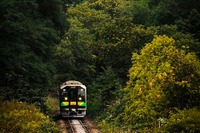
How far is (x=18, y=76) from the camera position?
3173cm

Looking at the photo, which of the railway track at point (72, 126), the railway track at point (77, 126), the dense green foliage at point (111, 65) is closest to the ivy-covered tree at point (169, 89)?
the dense green foliage at point (111, 65)

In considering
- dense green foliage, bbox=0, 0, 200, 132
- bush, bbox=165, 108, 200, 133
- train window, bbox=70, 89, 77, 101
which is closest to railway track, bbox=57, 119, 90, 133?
dense green foliage, bbox=0, 0, 200, 132

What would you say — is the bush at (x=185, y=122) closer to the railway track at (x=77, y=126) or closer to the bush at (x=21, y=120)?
the bush at (x=21, y=120)

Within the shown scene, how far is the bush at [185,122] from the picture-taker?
20.4 meters

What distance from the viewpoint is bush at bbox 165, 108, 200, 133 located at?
20.4m

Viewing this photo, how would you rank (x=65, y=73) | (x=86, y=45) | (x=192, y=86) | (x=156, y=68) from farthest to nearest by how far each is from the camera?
(x=86, y=45) < (x=65, y=73) < (x=156, y=68) < (x=192, y=86)

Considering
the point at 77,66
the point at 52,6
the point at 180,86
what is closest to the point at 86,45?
the point at 77,66

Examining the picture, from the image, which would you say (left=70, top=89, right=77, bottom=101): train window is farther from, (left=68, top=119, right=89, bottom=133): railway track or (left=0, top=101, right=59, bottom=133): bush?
(left=0, top=101, right=59, bottom=133): bush

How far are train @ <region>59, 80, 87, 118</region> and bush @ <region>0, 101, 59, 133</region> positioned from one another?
345 inches

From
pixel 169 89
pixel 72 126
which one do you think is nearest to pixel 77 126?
pixel 72 126

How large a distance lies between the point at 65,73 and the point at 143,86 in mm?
21895

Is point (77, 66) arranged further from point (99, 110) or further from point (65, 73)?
point (99, 110)

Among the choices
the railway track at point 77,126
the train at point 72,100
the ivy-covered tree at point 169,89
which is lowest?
the railway track at point 77,126

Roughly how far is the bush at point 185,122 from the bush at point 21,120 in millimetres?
7817
